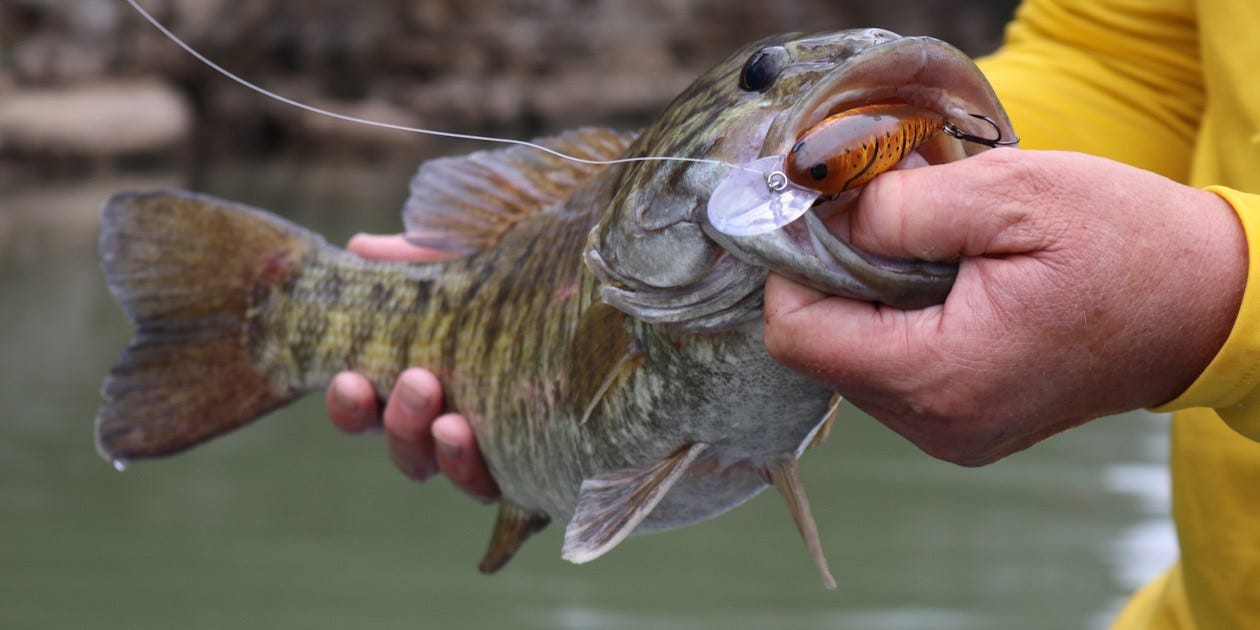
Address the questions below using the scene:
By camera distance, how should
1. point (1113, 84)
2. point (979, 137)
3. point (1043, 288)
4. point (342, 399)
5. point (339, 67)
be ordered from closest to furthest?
point (1043, 288) → point (979, 137) → point (1113, 84) → point (342, 399) → point (339, 67)

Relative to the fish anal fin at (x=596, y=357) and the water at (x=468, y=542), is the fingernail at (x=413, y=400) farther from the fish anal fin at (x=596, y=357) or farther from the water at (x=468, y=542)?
the water at (x=468, y=542)

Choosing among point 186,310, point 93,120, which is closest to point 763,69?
point 186,310

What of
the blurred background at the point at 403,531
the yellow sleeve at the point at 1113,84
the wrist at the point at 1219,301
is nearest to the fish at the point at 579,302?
the wrist at the point at 1219,301

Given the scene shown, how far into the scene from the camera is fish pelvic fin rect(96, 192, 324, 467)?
84.0 inches

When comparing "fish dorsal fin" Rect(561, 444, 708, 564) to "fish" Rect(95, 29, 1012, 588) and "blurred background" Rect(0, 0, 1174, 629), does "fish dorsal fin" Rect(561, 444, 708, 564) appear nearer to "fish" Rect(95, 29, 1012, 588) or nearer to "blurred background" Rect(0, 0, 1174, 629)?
"fish" Rect(95, 29, 1012, 588)

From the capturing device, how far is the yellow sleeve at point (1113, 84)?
5.91ft

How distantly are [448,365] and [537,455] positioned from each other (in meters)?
0.24

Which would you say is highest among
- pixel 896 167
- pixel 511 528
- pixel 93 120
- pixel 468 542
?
pixel 896 167

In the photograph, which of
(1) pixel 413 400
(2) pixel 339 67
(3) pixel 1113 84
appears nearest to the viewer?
(3) pixel 1113 84

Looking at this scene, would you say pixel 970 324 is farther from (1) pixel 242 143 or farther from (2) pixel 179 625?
(1) pixel 242 143

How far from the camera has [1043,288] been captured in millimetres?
1120

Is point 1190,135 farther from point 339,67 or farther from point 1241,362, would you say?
point 339,67

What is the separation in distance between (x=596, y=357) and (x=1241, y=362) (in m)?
0.64

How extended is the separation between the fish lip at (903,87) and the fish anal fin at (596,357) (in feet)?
1.06
